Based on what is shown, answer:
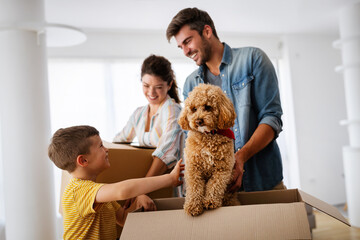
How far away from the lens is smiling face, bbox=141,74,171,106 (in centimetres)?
174

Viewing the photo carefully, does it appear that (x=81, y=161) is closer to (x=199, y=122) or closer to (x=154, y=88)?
(x=199, y=122)

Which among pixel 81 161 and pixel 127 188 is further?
pixel 81 161

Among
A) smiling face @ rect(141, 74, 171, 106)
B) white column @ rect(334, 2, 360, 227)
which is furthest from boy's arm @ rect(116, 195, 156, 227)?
white column @ rect(334, 2, 360, 227)

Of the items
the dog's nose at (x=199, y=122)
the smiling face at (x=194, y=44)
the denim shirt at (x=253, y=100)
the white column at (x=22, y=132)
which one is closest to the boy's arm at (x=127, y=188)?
the dog's nose at (x=199, y=122)

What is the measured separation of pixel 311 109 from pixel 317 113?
0.45 ft

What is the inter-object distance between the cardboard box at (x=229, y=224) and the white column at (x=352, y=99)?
3.38 m

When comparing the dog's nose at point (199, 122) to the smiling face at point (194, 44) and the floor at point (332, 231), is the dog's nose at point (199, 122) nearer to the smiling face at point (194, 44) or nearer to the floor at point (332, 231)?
the smiling face at point (194, 44)

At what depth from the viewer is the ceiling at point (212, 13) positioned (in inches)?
149

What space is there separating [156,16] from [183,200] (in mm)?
3542

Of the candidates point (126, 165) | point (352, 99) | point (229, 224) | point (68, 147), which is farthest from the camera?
point (352, 99)

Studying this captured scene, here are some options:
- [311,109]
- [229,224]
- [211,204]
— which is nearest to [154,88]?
[211,204]

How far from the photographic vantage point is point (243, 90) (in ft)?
4.52

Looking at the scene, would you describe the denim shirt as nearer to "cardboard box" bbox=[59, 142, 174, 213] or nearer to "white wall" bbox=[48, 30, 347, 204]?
"cardboard box" bbox=[59, 142, 174, 213]

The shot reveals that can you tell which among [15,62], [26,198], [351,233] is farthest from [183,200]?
[351,233]
